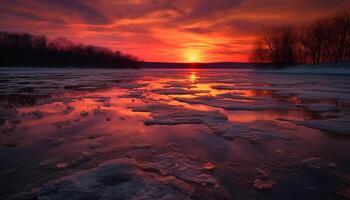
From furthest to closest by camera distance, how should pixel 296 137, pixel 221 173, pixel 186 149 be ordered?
pixel 296 137 → pixel 186 149 → pixel 221 173

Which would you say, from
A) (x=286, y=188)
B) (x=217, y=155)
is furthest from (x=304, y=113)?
(x=286, y=188)

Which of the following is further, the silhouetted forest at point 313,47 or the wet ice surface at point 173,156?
the silhouetted forest at point 313,47

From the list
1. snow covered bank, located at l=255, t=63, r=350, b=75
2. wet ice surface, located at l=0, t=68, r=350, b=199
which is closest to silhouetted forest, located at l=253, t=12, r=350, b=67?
snow covered bank, located at l=255, t=63, r=350, b=75

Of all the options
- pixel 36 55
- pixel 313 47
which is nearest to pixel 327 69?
pixel 313 47

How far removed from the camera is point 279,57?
54.3 m

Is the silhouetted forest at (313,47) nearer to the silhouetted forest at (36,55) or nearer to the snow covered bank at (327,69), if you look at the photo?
the snow covered bank at (327,69)

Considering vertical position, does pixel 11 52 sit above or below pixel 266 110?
above

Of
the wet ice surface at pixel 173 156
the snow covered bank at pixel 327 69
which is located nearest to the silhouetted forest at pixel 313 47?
the snow covered bank at pixel 327 69

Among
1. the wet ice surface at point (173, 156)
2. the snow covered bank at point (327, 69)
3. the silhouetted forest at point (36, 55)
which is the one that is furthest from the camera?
the silhouetted forest at point (36, 55)

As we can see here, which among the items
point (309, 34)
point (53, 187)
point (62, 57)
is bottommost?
point (53, 187)

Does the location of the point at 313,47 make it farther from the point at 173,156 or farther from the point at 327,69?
the point at 173,156

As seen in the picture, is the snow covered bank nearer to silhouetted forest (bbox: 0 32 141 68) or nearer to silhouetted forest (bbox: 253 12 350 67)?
silhouetted forest (bbox: 253 12 350 67)

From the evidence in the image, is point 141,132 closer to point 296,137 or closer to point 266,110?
point 296,137

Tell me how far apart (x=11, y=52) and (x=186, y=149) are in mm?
86675
